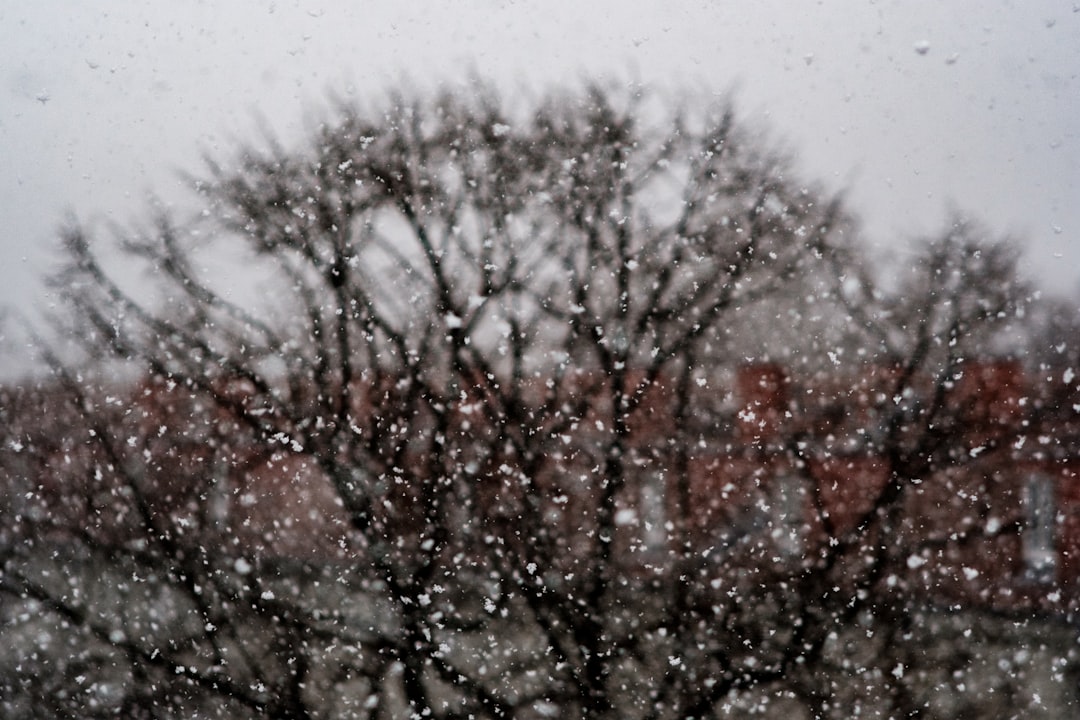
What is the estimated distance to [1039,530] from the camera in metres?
1.51

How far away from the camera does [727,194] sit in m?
1.52

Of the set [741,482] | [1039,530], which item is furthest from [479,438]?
[1039,530]

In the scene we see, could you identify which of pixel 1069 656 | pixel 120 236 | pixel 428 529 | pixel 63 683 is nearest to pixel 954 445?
pixel 1069 656

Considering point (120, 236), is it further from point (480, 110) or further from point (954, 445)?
point (954, 445)

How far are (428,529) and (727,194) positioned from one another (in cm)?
104

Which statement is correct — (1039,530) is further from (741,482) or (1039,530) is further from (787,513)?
(741,482)

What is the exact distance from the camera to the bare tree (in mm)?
1540

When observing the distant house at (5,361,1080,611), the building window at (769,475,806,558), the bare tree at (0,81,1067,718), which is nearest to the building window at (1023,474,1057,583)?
the distant house at (5,361,1080,611)

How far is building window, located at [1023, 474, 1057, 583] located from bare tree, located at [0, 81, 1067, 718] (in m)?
0.18

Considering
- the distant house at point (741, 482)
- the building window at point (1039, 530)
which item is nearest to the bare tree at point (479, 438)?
the distant house at point (741, 482)

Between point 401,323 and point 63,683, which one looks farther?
point 63,683

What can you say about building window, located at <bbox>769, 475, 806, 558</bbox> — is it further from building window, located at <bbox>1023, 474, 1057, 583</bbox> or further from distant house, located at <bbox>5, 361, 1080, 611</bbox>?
building window, located at <bbox>1023, 474, 1057, 583</bbox>

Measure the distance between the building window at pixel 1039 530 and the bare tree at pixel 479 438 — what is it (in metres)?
0.18

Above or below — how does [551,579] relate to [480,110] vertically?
below
